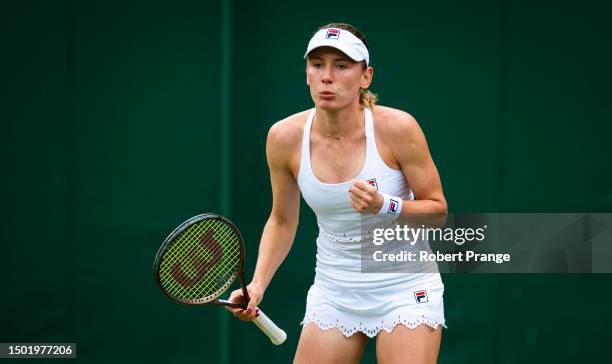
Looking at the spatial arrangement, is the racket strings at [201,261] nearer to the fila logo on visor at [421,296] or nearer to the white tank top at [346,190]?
the white tank top at [346,190]

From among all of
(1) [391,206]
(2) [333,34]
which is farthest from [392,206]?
(2) [333,34]

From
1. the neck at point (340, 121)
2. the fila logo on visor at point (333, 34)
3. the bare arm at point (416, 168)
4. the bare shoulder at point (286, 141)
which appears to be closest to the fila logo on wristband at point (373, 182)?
the bare arm at point (416, 168)

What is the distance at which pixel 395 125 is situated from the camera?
3979mm

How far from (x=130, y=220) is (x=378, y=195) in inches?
90.6

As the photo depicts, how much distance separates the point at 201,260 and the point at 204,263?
2cm

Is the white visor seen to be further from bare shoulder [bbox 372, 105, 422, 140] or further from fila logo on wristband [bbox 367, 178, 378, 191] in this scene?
fila logo on wristband [bbox 367, 178, 378, 191]

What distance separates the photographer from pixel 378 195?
3721 mm

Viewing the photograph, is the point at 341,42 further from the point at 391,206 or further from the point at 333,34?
the point at 391,206

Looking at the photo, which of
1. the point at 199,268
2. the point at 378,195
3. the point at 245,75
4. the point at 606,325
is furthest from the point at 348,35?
the point at 606,325

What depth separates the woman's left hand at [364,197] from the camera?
3.67 metres

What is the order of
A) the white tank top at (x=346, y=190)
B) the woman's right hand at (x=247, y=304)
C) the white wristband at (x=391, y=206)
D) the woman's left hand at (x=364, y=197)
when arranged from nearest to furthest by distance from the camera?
1. the woman's left hand at (x=364, y=197)
2. the white wristband at (x=391, y=206)
3. the woman's right hand at (x=247, y=304)
4. the white tank top at (x=346, y=190)

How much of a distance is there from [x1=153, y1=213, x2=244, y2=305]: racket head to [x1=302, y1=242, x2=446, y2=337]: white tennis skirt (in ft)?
1.19

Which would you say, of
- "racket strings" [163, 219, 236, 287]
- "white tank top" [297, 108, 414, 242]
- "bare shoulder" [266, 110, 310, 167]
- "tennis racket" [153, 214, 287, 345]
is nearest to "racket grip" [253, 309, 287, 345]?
"tennis racket" [153, 214, 287, 345]

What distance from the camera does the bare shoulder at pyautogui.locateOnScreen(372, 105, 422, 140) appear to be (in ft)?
13.0
